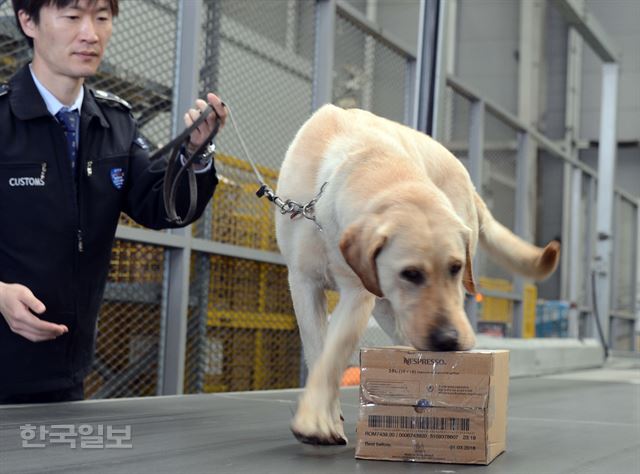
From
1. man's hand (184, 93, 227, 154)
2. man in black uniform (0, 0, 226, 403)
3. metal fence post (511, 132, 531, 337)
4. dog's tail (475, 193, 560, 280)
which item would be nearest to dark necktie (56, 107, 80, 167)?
man in black uniform (0, 0, 226, 403)

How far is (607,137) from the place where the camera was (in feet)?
27.9

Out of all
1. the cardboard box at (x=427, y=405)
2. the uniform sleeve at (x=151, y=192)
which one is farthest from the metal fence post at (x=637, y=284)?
the cardboard box at (x=427, y=405)

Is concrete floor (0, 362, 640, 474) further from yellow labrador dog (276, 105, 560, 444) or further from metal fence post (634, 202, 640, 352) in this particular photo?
metal fence post (634, 202, 640, 352)

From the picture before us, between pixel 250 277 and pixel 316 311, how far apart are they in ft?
7.74

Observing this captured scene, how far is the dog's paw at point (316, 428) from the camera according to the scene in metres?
1.97

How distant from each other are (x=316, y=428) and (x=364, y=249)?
44 centimetres

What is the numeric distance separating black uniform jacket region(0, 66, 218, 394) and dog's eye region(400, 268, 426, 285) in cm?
96

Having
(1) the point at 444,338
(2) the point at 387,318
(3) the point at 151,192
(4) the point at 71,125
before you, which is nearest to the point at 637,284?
(2) the point at 387,318

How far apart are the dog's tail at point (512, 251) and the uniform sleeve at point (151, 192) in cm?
92

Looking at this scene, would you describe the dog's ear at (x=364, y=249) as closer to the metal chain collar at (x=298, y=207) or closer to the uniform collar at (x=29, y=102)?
the metal chain collar at (x=298, y=207)

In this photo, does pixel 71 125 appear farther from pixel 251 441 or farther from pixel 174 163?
pixel 251 441

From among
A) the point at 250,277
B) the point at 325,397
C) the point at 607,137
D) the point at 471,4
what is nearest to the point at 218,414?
the point at 325,397

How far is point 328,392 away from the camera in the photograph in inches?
77.2

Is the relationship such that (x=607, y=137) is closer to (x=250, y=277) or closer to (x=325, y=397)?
(x=250, y=277)
